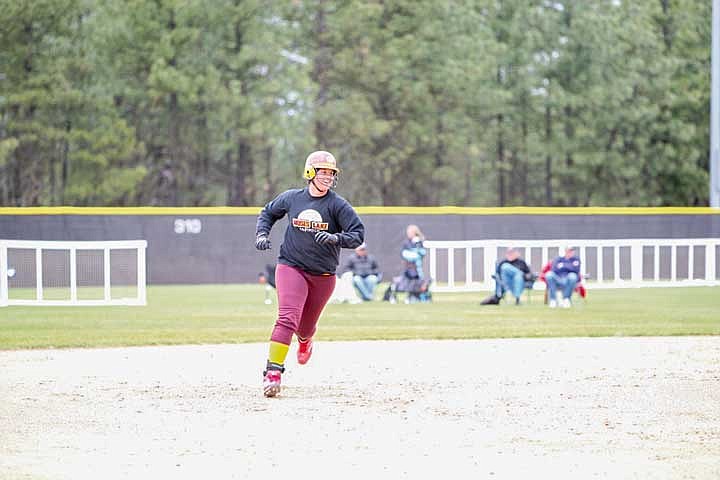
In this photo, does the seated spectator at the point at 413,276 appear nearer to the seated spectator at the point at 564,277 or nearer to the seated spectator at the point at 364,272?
the seated spectator at the point at 364,272

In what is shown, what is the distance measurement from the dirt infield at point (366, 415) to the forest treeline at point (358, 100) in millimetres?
28569

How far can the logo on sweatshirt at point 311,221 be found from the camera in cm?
961

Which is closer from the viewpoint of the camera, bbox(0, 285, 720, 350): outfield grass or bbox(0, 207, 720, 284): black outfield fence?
bbox(0, 285, 720, 350): outfield grass

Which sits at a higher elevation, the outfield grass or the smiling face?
the smiling face

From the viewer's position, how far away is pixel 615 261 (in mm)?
26344

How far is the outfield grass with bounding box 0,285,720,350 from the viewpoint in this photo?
15.6 metres

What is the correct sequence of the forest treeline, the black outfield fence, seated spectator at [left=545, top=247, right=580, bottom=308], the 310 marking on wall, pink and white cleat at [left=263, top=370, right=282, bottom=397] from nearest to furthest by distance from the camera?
pink and white cleat at [left=263, top=370, right=282, bottom=397], seated spectator at [left=545, top=247, right=580, bottom=308], the black outfield fence, the 310 marking on wall, the forest treeline

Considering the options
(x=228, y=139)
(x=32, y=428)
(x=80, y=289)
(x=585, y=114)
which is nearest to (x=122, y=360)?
(x=32, y=428)

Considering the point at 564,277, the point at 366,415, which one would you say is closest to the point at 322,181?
the point at 366,415

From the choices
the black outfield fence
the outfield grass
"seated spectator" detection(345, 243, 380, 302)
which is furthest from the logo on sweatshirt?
the black outfield fence

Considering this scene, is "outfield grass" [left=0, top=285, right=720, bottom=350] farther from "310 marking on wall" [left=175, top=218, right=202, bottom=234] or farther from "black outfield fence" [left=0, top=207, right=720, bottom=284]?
"310 marking on wall" [left=175, top=218, right=202, bottom=234]

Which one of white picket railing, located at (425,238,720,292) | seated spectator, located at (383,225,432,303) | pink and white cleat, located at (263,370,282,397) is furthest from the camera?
white picket railing, located at (425,238,720,292)

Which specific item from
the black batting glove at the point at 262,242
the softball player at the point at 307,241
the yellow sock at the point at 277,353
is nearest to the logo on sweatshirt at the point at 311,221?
the softball player at the point at 307,241

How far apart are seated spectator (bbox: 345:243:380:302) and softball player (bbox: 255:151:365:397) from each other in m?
12.8
